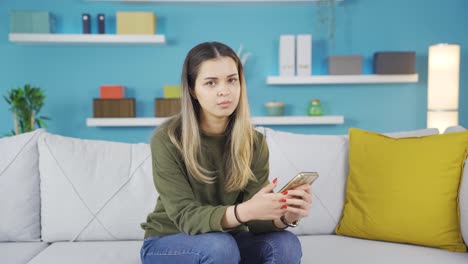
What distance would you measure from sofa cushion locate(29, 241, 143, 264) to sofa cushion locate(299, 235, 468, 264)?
59 centimetres

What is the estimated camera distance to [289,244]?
4.63 ft

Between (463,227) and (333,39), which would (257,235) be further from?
(333,39)

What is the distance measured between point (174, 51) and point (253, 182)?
2.35 meters

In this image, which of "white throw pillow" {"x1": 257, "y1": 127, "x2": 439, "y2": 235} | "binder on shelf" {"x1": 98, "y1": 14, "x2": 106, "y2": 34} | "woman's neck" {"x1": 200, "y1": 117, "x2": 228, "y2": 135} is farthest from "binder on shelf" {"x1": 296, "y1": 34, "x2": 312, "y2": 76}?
"woman's neck" {"x1": 200, "y1": 117, "x2": 228, "y2": 135}

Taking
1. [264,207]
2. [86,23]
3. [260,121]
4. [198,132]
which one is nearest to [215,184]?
[198,132]

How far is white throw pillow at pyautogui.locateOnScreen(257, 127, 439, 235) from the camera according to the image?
1.88 meters

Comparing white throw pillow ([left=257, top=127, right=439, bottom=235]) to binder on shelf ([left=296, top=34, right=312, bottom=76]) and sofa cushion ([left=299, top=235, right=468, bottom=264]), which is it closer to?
sofa cushion ([left=299, top=235, right=468, bottom=264])

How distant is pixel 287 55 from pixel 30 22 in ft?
6.23

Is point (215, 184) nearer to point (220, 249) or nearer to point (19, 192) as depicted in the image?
point (220, 249)

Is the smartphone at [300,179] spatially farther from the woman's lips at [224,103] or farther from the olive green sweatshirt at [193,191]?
the woman's lips at [224,103]

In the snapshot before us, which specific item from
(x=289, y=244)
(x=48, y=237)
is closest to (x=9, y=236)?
(x=48, y=237)

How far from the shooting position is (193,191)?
1.53m

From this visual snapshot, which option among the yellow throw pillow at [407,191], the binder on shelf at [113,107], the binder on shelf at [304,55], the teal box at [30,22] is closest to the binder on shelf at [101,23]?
the teal box at [30,22]

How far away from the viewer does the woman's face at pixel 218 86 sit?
1466 millimetres
